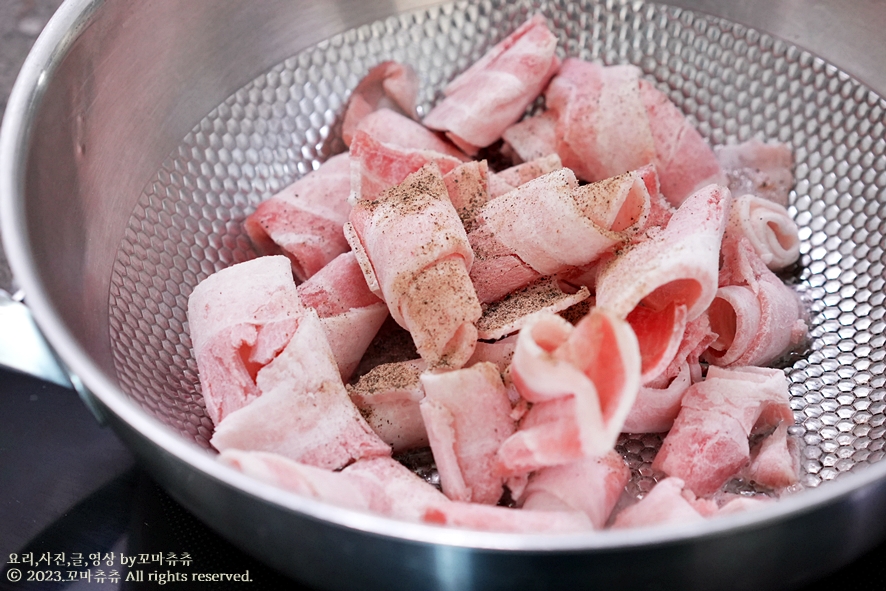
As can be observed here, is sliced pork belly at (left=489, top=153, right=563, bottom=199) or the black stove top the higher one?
sliced pork belly at (left=489, top=153, right=563, bottom=199)

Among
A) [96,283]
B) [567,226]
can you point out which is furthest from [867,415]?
[96,283]

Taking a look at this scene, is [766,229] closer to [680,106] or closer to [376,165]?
[680,106]

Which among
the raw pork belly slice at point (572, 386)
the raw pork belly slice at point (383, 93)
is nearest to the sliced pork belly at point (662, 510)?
the raw pork belly slice at point (572, 386)

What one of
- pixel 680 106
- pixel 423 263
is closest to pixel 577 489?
pixel 423 263

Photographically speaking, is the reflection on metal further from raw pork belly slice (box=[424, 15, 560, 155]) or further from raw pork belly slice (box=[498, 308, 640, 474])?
raw pork belly slice (box=[424, 15, 560, 155])

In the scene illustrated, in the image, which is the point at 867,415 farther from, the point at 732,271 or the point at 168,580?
the point at 168,580

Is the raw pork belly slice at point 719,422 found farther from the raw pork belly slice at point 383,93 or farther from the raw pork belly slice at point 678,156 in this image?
the raw pork belly slice at point 383,93

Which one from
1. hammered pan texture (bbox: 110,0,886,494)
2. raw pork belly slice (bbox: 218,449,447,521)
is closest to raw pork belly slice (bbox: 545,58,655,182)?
hammered pan texture (bbox: 110,0,886,494)
